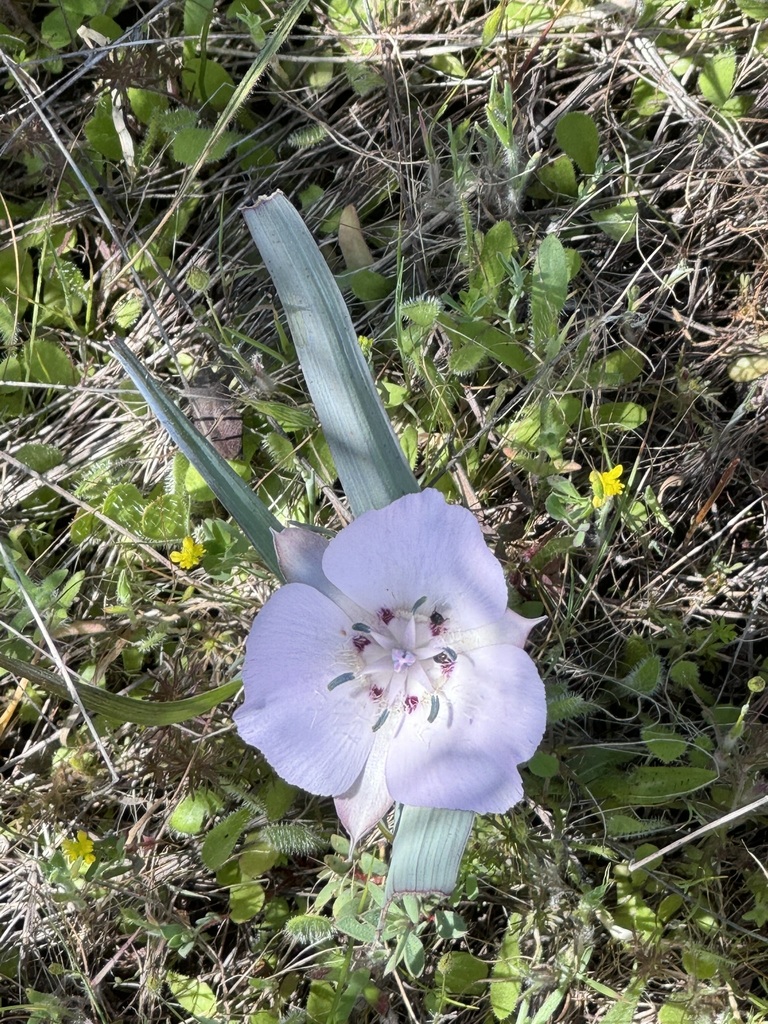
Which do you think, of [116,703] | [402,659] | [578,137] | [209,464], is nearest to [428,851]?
[402,659]

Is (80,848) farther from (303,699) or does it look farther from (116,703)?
(303,699)

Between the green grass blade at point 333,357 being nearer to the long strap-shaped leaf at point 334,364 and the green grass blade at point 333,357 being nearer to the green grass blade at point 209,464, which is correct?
the long strap-shaped leaf at point 334,364

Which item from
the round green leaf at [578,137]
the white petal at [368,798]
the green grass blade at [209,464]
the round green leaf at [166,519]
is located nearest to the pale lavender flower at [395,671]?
the white petal at [368,798]

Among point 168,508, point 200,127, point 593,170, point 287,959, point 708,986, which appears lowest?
point 708,986

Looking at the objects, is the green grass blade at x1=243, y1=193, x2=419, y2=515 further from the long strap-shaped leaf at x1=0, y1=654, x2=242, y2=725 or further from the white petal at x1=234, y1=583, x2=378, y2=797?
the long strap-shaped leaf at x1=0, y1=654, x2=242, y2=725

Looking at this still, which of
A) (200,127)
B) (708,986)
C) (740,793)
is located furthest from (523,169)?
(708,986)

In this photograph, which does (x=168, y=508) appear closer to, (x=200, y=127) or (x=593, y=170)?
(x=200, y=127)
